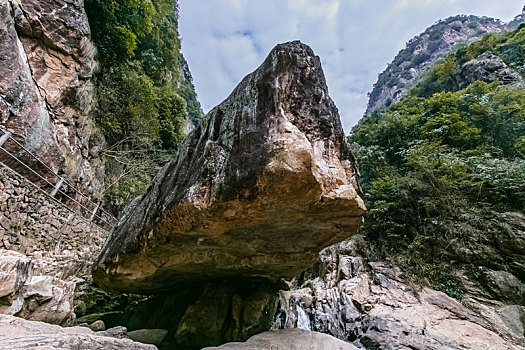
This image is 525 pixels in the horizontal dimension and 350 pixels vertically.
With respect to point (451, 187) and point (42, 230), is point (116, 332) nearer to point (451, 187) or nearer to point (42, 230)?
point (42, 230)

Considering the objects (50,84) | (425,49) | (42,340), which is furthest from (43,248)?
(425,49)

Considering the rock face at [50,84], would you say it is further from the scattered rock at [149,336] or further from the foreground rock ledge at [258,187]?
the scattered rock at [149,336]

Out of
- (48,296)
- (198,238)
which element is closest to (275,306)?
(198,238)

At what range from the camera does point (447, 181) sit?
8727mm

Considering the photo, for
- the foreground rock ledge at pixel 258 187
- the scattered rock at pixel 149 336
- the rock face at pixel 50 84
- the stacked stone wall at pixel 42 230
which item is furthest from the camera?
the rock face at pixel 50 84

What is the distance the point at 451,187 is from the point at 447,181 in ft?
0.79

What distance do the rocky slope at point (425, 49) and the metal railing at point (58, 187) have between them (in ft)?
142

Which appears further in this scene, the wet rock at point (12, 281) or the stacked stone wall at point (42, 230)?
the stacked stone wall at point (42, 230)

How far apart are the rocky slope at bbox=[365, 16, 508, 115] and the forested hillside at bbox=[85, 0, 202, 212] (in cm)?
3933

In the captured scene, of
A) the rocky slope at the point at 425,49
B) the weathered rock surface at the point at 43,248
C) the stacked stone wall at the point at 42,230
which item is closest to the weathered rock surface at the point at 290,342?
the weathered rock surface at the point at 43,248

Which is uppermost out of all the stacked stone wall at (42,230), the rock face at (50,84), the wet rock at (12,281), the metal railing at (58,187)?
the rock face at (50,84)

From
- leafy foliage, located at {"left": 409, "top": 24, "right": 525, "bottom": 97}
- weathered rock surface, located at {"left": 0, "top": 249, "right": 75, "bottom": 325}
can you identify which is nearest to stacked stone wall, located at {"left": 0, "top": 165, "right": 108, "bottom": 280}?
weathered rock surface, located at {"left": 0, "top": 249, "right": 75, "bottom": 325}

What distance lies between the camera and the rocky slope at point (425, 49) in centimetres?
4338

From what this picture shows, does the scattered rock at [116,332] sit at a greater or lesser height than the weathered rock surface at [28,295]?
lesser
